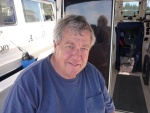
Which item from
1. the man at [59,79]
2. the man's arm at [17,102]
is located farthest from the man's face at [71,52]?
the man's arm at [17,102]

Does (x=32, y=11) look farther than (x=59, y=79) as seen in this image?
Yes

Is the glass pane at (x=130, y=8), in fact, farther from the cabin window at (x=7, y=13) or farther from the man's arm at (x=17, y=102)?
the man's arm at (x=17, y=102)

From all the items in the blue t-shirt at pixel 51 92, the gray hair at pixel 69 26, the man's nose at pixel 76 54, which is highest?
Result: the gray hair at pixel 69 26

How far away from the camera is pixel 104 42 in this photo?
2594 millimetres

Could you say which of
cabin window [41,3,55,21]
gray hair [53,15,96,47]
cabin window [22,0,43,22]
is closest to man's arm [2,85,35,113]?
gray hair [53,15,96,47]

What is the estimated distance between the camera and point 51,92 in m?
1.12

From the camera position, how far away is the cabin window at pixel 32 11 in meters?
3.01

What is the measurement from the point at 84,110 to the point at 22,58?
→ 1607 millimetres

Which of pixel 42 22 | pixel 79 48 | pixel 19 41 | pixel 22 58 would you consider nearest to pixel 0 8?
pixel 19 41

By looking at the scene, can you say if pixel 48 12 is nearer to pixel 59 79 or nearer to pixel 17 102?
pixel 59 79

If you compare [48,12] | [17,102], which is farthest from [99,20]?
[48,12]

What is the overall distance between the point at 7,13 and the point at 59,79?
5.70 ft

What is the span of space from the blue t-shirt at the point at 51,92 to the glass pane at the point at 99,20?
1267 millimetres

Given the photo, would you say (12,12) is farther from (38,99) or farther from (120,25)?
(120,25)
